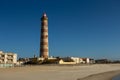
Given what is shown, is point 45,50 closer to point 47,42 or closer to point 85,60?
point 47,42

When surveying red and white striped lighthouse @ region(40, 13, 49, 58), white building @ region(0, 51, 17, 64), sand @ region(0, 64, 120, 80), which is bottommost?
sand @ region(0, 64, 120, 80)

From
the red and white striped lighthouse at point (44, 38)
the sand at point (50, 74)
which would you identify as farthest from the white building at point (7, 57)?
the sand at point (50, 74)

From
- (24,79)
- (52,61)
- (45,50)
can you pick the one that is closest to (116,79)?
(24,79)

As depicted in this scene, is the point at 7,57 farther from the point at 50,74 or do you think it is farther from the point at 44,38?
the point at 50,74

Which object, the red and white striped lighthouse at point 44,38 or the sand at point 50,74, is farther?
the red and white striped lighthouse at point 44,38

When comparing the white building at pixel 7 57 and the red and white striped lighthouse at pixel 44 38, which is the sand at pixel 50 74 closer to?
the white building at pixel 7 57

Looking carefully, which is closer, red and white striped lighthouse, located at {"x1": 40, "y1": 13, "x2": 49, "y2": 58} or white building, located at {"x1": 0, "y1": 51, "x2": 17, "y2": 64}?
white building, located at {"x1": 0, "y1": 51, "x2": 17, "y2": 64}

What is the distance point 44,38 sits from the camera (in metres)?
72.1

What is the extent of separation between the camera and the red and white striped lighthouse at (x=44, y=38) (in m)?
70.5

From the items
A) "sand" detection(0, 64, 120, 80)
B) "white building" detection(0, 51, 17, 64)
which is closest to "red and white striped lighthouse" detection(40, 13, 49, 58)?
"white building" detection(0, 51, 17, 64)

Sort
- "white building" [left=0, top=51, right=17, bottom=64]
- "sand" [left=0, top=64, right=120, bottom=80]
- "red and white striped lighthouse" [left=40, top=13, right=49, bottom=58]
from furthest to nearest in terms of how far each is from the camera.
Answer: "red and white striped lighthouse" [left=40, top=13, right=49, bottom=58], "white building" [left=0, top=51, right=17, bottom=64], "sand" [left=0, top=64, right=120, bottom=80]

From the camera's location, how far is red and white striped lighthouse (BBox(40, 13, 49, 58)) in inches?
2776

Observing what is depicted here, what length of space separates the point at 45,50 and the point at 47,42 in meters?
3.18

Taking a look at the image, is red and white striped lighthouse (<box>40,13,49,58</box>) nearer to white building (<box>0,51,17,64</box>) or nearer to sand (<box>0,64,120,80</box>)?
white building (<box>0,51,17,64</box>)
